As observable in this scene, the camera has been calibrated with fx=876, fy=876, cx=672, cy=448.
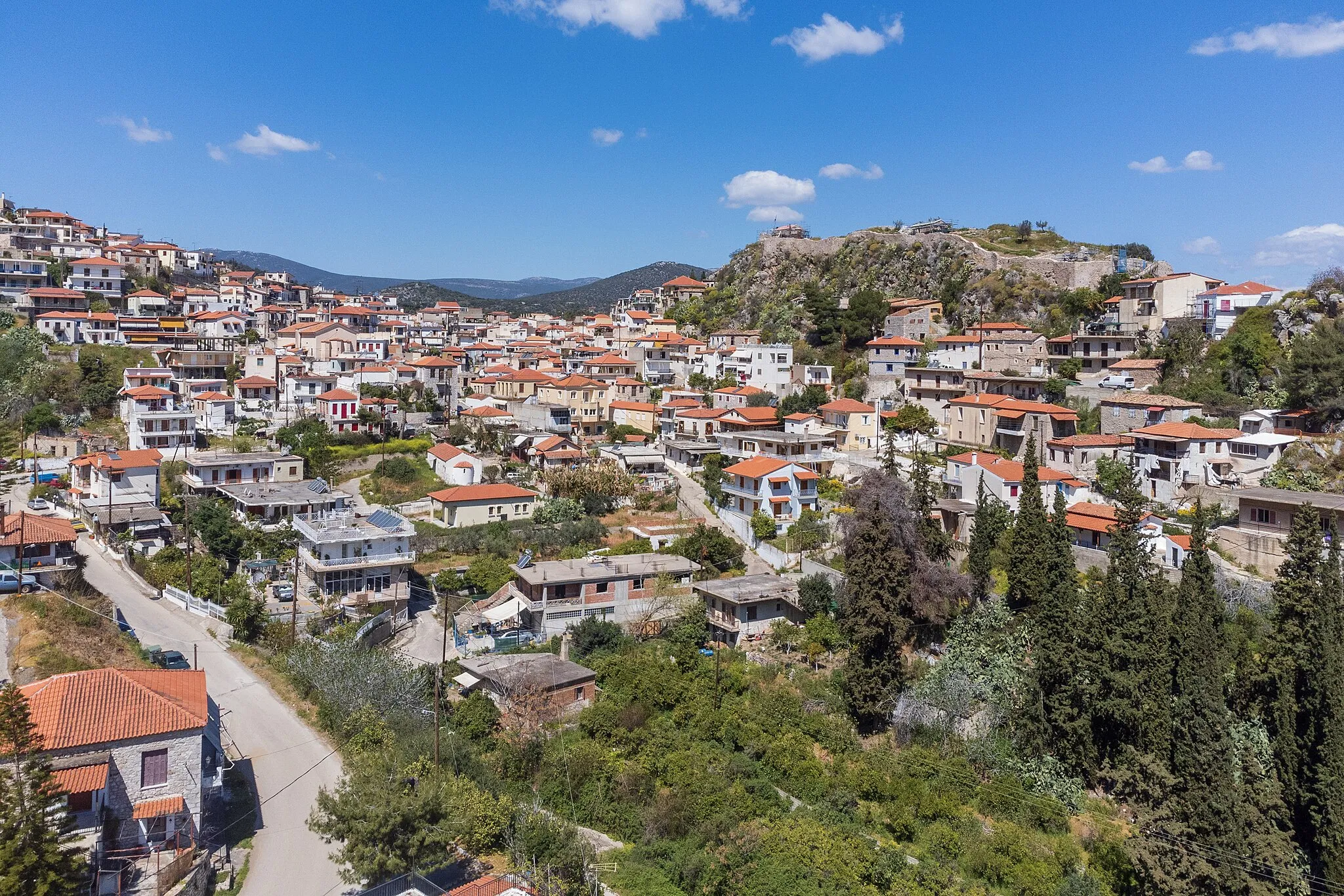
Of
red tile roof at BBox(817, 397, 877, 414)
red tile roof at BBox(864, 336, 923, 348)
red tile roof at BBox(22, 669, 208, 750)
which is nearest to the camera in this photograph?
Answer: red tile roof at BBox(22, 669, 208, 750)

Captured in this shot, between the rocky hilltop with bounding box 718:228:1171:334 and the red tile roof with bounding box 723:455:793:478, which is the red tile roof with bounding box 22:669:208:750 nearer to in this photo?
the red tile roof with bounding box 723:455:793:478

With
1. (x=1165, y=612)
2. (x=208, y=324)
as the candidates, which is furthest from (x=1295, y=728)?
(x=208, y=324)

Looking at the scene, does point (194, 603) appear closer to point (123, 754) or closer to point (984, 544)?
point (123, 754)

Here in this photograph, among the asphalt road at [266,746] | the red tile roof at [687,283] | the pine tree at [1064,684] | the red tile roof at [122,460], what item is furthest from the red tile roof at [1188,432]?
the red tile roof at [687,283]

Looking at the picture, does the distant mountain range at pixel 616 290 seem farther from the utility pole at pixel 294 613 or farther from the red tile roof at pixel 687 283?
the utility pole at pixel 294 613

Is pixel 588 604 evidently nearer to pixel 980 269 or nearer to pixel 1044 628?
pixel 1044 628

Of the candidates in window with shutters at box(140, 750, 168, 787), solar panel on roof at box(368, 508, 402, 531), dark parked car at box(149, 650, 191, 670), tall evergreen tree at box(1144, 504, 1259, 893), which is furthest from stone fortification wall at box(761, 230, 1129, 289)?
window with shutters at box(140, 750, 168, 787)
